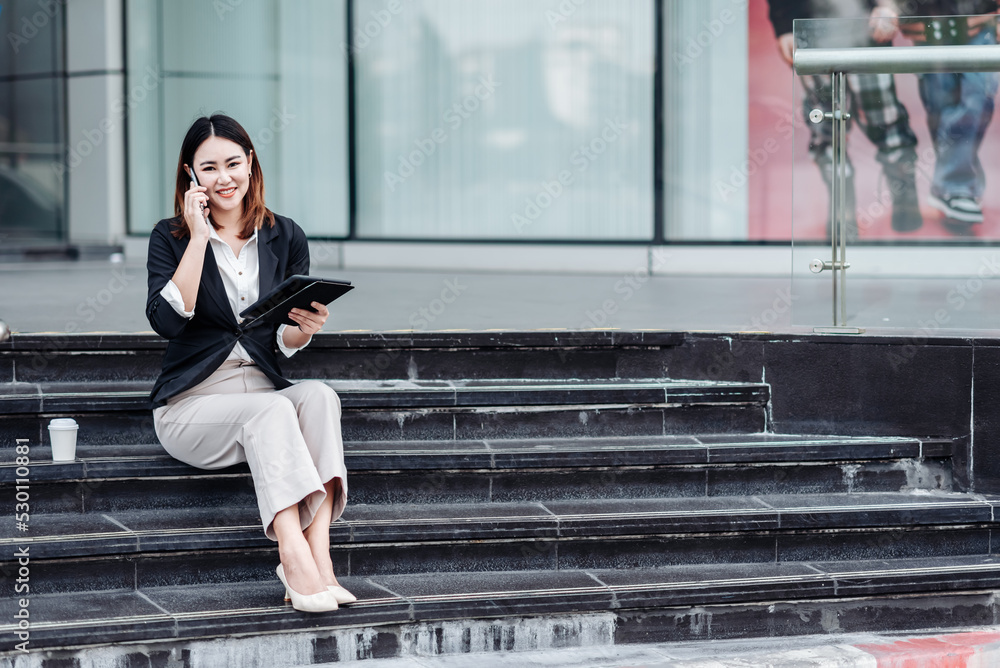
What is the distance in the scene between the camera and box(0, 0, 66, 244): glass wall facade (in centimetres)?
1152

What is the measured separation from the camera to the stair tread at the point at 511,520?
354 cm

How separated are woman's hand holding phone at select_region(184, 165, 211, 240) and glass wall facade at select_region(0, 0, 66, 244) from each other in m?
8.70

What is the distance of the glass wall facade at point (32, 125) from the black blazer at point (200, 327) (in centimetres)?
863

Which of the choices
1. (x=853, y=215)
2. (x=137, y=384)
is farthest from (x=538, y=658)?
(x=853, y=215)

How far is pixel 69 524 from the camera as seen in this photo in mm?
3629

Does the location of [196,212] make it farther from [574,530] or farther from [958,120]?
[958,120]

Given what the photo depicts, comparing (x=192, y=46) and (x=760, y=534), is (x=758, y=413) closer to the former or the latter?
(x=760, y=534)

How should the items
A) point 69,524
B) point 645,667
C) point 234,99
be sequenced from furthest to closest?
point 234,99 → point 69,524 → point 645,667

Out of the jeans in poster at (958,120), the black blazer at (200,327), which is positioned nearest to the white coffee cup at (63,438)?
the black blazer at (200,327)

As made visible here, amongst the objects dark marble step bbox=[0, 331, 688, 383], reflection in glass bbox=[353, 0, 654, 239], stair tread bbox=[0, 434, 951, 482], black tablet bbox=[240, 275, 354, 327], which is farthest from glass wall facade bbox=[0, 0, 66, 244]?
black tablet bbox=[240, 275, 354, 327]

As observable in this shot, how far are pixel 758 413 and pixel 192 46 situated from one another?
24.4 ft

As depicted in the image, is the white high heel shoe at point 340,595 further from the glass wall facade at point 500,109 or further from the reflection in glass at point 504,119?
the reflection in glass at point 504,119

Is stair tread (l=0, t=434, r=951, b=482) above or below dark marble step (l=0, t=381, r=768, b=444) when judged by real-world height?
below

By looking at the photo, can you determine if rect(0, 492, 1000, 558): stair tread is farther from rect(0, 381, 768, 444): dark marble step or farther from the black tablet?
the black tablet
